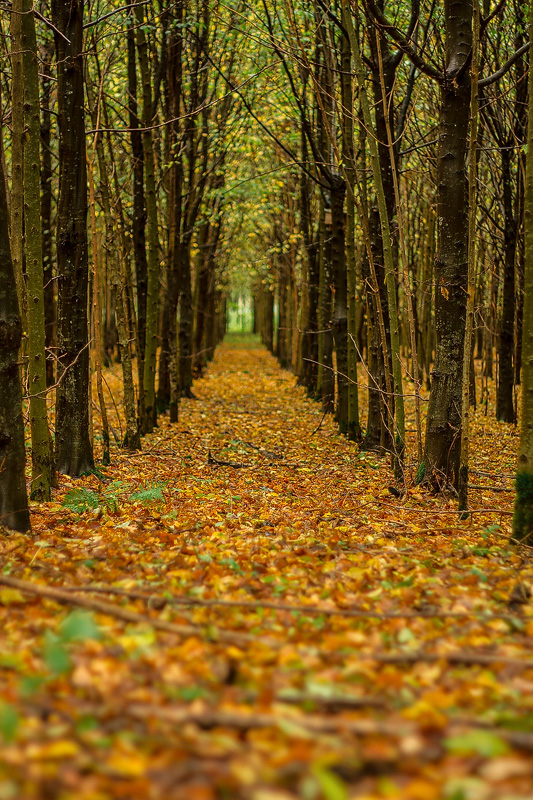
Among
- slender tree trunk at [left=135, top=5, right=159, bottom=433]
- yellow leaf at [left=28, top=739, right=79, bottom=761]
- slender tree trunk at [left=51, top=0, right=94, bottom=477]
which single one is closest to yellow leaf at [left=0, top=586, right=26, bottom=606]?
yellow leaf at [left=28, top=739, right=79, bottom=761]

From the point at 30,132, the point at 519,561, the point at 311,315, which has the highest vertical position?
the point at 30,132

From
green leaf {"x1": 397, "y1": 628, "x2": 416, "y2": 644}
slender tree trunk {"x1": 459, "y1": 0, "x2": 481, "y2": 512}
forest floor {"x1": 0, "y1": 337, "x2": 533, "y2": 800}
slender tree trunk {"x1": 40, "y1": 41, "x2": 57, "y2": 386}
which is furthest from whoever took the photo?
slender tree trunk {"x1": 40, "y1": 41, "x2": 57, "y2": 386}

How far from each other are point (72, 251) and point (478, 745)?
6915 millimetres

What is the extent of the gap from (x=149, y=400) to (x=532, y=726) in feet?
32.5

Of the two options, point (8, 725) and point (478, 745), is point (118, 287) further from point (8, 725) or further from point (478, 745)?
point (478, 745)

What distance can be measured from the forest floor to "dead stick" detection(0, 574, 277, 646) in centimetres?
2

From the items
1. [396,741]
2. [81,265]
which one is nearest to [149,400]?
[81,265]

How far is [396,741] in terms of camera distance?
2.41m

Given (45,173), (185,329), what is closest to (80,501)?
(45,173)

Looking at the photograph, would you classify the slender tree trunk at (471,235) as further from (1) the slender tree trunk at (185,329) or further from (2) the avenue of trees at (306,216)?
(1) the slender tree trunk at (185,329)

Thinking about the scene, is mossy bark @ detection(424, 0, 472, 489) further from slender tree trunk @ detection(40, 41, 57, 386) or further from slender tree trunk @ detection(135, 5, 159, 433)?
slender tree trunk @ detection(40, 41, 57, 386)

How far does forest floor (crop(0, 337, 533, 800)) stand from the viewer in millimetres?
2213

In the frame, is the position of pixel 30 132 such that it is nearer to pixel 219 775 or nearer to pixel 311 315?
pixel 219 775

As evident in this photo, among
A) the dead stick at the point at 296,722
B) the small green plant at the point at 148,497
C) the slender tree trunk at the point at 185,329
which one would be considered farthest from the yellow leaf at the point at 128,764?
the slender tree trunk at the point at 185,329
